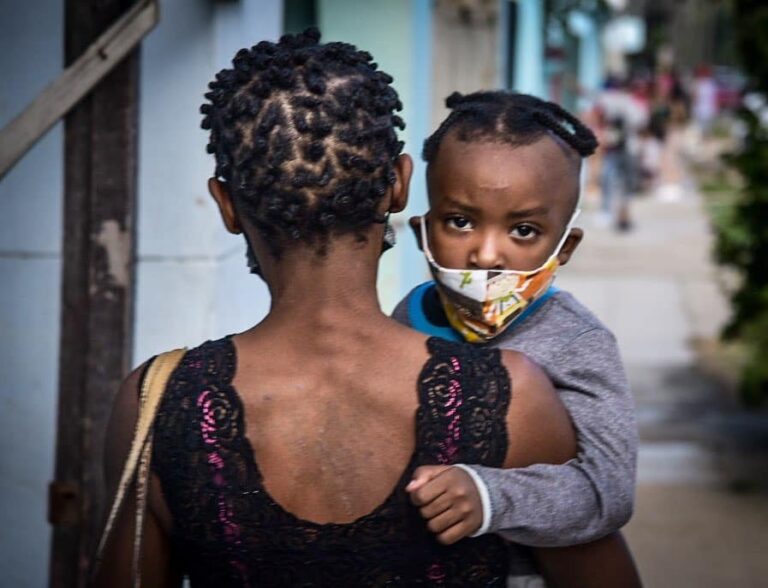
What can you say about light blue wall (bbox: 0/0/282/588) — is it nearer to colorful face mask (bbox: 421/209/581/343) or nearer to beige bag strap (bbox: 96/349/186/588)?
colorful face mask (bbox: 421/209/581/343)

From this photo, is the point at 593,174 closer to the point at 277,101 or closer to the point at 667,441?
the point at 667,441

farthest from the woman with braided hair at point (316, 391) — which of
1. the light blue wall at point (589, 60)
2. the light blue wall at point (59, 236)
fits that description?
the light blue wall at point (589, 60)

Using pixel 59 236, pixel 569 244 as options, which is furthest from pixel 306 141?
pixel 59 236

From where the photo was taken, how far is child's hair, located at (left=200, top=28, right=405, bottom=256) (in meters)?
1.80

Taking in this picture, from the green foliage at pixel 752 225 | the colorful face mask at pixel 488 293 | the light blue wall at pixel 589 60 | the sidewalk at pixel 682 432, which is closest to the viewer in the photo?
the colorful face mask at pixel 488 293

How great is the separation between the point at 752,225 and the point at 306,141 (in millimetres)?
5009

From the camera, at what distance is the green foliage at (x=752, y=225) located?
6.33 meters

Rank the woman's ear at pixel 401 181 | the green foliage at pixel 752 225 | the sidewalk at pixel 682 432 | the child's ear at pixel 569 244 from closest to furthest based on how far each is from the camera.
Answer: the woman's ear at pixel 401 181 < the child's ear at pixel 569 244 < the sidewalk at pixel 682 432 < the green foliage at pixel 752 225

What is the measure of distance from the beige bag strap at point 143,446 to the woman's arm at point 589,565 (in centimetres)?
59

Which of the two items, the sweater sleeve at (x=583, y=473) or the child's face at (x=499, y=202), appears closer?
the sweater sleeve at (x=583, y=473)

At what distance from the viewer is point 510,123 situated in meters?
2.25

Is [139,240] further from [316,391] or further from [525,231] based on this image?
[316,391]

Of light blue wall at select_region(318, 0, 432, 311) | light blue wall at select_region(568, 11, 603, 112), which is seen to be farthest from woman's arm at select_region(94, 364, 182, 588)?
light blue wall at select_region(568, 11, 603, 112)

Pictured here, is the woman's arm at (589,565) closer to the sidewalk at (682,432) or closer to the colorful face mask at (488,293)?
the colorful face mask at (488,293)
